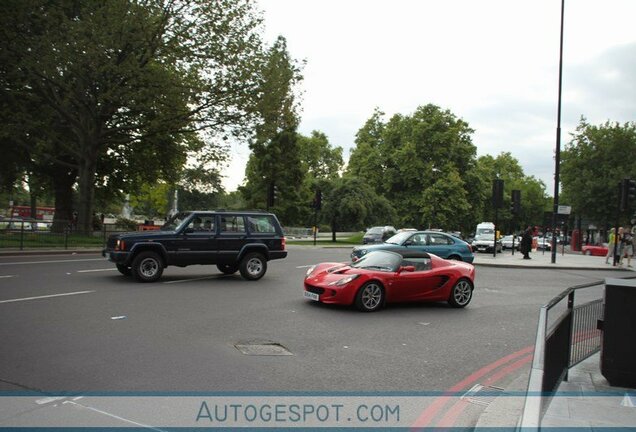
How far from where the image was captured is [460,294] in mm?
11797

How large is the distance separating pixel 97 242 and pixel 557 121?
2305cm

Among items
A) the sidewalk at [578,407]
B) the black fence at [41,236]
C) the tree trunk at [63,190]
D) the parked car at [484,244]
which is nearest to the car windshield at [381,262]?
the sidewalk at [578,407]

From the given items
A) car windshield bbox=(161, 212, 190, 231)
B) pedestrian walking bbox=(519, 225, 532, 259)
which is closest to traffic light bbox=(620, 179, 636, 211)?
pedestrian walking bbox=(519, 225, 532, 259)

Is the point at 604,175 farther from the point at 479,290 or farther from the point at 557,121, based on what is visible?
the point at 479,290

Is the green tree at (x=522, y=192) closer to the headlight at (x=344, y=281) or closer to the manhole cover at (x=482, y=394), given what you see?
the headlight at (x=344, y=281)

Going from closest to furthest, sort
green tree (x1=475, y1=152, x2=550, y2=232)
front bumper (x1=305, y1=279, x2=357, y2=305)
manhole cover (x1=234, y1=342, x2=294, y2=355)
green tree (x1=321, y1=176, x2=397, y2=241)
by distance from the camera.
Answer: manhole cover (x1=234, y1=342, x2=294, y2=355) < front bumper (x1=305, y1=279, x2=357, y2=305) < green tree (x1=321, y1=176, x2=397, y2=241) < green tree (x1=475, y1=152, x2=550, y2=232)

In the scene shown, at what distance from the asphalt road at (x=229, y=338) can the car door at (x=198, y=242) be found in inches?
30.7

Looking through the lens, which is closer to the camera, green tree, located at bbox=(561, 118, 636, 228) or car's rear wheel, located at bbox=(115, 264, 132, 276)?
car's rear wheel, located at bbox=(115, 264, 132, 276)

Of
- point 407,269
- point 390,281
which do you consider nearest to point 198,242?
point 390,281

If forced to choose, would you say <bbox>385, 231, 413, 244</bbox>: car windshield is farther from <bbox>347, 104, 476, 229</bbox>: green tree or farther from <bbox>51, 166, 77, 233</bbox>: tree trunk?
<bbox>347, 104, 476, 229</bbox>: green tree

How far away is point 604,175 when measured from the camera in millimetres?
59312

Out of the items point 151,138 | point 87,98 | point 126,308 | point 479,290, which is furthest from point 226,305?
point 151,138

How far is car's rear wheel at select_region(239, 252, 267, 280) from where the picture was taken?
15.2 meters

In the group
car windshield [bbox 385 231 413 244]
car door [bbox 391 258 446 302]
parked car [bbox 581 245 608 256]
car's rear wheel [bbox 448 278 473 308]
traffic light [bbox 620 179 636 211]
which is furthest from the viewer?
parked car [bbox 581 245 608 256]
